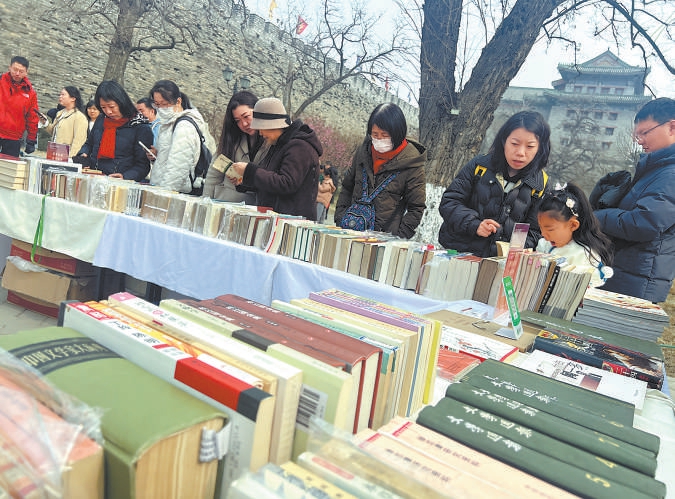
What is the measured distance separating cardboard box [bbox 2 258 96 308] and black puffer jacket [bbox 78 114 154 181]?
1.19m

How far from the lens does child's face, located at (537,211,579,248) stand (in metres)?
2.68

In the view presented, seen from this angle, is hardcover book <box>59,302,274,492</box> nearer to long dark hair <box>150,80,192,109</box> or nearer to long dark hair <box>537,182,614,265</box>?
long dark hair <box>537,182,614,265</box>

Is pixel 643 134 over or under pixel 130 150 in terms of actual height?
over

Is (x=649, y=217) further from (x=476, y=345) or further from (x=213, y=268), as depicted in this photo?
(x=213, y=268)

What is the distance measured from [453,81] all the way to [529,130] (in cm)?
413

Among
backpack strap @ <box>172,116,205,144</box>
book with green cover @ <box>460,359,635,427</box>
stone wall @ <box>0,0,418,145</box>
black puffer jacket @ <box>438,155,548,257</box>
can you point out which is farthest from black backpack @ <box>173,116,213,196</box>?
stone wall @ <box>0,0,418,145</box>

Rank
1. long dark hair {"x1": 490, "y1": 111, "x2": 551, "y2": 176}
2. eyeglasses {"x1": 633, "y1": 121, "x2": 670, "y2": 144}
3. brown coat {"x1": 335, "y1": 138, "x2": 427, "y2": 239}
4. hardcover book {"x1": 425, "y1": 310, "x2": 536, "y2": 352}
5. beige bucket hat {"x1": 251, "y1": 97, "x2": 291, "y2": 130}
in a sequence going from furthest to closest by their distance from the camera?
brown coat {"x1": 335, "y1": 138, "x2": 427, "y2": 239} → beige bucket hat {"x1": 251, "y1": 97, "x2": 291, "y2": 130} → eyeglasses {"x1": 633, "y1": 121, "x2": 670, "y2": 144} → long dark hair {"x1": 490, "y1": 111, "x2": 551, "y2": 176} → hardcover book {"x1": 425, "y1": 310, "x2": 536, "y2": 352}

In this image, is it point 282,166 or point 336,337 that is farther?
point 282,166

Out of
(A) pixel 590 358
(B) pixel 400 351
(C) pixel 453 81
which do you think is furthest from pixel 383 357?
(C) pixel 453 81

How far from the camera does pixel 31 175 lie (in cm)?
368

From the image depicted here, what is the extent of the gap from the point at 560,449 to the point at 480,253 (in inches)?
87.2

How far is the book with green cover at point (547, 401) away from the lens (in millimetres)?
986

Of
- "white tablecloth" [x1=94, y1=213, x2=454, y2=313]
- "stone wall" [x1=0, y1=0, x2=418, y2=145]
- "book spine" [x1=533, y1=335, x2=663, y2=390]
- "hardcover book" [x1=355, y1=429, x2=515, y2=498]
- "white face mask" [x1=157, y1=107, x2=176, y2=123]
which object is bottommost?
"white tablecloth" [x1=94, y1=213, x2=454, y2=313]

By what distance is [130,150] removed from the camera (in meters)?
4.47
